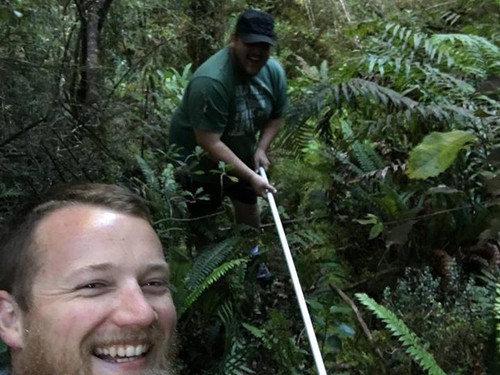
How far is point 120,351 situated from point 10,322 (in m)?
0.36

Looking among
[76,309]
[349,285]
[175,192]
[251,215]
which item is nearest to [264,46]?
[175,192]

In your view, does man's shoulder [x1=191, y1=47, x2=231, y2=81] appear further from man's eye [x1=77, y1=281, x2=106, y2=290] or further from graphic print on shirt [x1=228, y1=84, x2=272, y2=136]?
man's eye [x1=77, y1=281, x2=106, y2=290]

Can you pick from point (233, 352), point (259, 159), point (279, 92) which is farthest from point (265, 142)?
point (233, 352)

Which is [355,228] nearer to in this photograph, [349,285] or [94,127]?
[349,285]

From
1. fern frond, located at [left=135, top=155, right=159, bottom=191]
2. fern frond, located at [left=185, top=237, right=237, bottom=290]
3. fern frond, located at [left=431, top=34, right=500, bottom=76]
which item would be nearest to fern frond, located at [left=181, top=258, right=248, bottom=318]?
fern frond, located at [left=185, top=237, right=237, bottom=290]

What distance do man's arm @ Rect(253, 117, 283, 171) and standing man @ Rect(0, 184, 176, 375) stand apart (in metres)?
2.54

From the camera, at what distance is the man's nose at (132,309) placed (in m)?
1.65

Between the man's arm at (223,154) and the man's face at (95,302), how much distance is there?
2.13 metres

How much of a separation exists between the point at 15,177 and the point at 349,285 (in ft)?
7.43

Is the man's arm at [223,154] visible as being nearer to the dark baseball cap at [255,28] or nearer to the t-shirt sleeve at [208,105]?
the t-shirt sleeve at [208,105]

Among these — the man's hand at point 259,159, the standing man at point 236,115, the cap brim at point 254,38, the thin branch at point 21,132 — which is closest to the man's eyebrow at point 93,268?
the standing man at point 236,115

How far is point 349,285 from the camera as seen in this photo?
4293 mm

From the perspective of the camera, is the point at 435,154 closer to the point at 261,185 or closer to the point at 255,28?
the point at 261,185

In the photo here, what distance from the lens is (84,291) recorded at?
1683 millimetres
